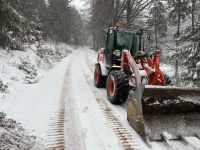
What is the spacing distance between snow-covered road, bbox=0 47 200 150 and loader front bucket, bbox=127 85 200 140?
0.33 m

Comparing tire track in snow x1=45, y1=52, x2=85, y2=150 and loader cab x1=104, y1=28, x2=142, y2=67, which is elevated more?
loader cab x1=104, y1=28, x2=142, y2=67

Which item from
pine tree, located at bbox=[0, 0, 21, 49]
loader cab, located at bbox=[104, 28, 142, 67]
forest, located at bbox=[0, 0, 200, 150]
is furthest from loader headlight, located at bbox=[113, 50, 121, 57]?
pine tree, located at bbox=[0, 0, 21, 49]

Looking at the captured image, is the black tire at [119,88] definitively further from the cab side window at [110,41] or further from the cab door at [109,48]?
the cab side window at [110,41]

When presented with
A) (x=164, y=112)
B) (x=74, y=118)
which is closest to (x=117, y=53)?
(x=164, y=112)

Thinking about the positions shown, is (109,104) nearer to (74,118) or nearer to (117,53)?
(74,118)

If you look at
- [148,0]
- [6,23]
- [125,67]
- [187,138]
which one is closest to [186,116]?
[187,138]

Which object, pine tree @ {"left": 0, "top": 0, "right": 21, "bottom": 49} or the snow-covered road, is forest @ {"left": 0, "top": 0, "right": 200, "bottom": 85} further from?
the snow-covered road

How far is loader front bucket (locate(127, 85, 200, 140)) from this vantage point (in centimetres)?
657

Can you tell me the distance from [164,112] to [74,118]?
2288 mm

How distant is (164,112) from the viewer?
759cm

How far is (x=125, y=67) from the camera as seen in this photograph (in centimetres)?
977

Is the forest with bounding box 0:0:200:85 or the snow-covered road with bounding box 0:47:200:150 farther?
the forest with bounding box 0:0:200:85

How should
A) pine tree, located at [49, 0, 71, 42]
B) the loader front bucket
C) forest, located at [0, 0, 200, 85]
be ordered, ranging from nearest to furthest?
the loader front bucket < forest, located at [0, 0, 200, 85] < pine tree, located at [49, 0, 71, 42]

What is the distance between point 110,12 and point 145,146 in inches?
936
